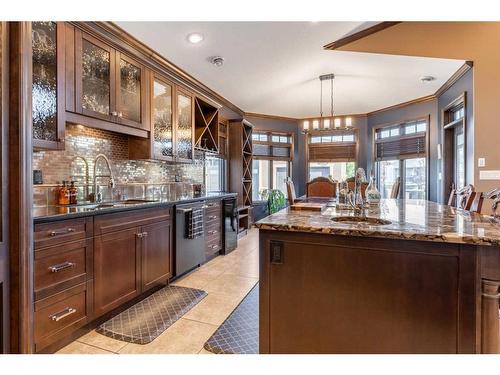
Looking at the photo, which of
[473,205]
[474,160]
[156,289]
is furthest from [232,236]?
[474,160]

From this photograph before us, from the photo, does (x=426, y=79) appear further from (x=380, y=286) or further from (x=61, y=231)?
(x=61, y=231)

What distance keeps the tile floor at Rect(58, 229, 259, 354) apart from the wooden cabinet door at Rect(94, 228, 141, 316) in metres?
0.26

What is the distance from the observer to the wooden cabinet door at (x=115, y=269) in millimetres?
2123

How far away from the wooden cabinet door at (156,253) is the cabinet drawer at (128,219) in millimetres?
69

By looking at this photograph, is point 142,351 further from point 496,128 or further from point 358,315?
point 496,128

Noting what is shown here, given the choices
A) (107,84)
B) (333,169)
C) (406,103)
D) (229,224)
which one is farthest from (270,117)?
(107,84)

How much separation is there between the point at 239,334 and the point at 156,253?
118cm

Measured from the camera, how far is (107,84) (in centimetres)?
265

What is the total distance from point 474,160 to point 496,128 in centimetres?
45

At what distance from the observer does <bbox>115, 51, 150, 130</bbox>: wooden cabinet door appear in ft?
9.14

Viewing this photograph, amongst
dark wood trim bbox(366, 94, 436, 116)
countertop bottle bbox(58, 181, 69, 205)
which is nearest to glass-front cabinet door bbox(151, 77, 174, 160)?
countertop bottle bbox(58, 181, 69, 205)

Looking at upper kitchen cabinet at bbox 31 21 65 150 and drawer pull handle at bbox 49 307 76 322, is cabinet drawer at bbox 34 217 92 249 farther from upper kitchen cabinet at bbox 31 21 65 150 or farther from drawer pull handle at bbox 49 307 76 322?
upper kitchen cabinet at bbox 31 21 65 150

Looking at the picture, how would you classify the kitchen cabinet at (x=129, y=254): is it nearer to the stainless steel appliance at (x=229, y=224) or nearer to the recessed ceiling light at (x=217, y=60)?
the stainless steel appliance at (x=229, y=224)

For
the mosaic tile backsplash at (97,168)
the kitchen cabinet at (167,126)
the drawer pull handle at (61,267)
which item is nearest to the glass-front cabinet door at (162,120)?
the kitchen cabinet at (167,126)
